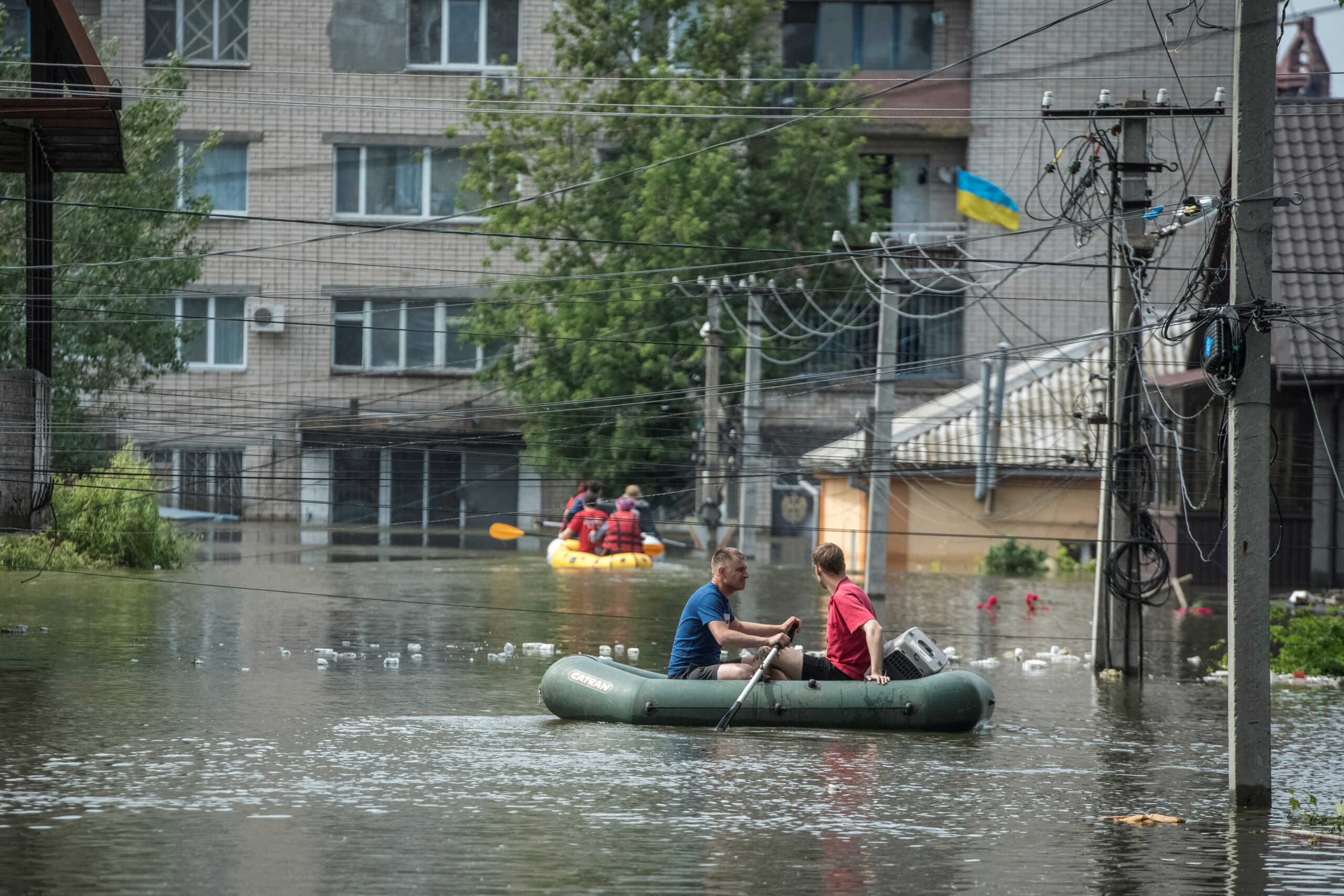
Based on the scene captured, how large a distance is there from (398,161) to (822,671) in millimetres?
34837

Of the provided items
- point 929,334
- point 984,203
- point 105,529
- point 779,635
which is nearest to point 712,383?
point 984,203

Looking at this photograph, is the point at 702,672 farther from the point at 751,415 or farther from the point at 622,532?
the point at 751,415

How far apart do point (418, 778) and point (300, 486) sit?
36575 millimetres

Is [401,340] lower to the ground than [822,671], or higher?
higher

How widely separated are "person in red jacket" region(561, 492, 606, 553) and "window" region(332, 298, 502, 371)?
1249cm

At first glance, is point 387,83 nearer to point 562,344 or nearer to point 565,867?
point 562,344

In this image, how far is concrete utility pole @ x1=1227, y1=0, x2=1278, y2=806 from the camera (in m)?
11.5

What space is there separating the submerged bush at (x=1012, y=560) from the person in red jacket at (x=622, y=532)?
838cm

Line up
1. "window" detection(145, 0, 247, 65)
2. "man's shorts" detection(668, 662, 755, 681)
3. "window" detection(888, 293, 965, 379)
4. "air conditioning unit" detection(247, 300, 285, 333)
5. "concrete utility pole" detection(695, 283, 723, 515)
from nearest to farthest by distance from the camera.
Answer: "man's shorts" detection(668, 662, 755, 681) < "concrete utility pole" detection(695, 283, 723, 515) < "window" detection(145, 0, 247, 65) < "air conditioning unit" detection(247, 300, 285, 333) < "window" detection(888, 293, 965, 379)

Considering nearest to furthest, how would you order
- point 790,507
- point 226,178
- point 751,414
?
1. point 751,414
2. point 226,178
3. point 790,507

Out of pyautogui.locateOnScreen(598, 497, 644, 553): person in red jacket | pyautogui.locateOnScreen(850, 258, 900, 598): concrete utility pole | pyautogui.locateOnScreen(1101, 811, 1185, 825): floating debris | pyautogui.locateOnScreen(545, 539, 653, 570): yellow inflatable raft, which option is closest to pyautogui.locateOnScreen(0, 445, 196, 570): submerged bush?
pyautogui.locateOnScreen(545, 539, 653, 570): yellow inflatable raft

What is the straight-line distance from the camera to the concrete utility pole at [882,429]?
28.8 metres

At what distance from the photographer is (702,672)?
49.3 ft

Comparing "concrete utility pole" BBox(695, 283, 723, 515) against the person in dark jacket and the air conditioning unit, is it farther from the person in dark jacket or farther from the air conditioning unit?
the air conditioning unit
